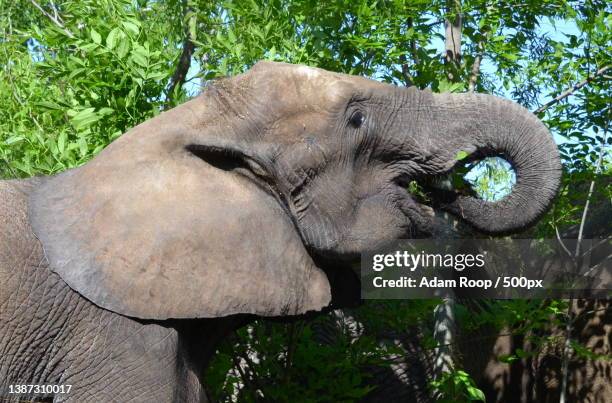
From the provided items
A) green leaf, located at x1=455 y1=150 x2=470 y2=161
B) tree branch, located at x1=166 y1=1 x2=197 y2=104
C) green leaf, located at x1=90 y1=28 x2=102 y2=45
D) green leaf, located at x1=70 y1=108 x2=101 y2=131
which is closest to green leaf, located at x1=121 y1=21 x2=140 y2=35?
green leaf, located at x1=90 y1=28 x2=102 y2=45

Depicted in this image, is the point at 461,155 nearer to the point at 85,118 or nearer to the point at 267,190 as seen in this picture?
the point at 267,190

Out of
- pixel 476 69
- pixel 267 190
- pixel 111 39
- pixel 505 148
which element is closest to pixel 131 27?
pixel 111 39

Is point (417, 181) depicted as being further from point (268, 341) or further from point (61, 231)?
point (268, 341)

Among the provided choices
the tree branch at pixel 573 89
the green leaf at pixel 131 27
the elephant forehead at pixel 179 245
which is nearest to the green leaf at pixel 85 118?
the green leaf at pixel 131 27

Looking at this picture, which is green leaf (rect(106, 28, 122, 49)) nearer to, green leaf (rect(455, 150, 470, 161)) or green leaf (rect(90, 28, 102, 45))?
green leaf (rect(90, 28, 102, 45))

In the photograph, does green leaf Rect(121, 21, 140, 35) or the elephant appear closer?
the elephant

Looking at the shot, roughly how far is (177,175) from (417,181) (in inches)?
31.8

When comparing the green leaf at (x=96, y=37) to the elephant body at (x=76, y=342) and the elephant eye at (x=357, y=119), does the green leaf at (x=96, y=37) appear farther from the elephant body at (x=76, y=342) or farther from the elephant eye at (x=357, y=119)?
the elephant eye at (x=357, y=119)

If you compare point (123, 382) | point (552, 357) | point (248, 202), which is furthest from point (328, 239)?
point (552, 357)

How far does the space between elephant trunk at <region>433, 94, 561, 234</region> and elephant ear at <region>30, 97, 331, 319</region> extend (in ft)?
1.95

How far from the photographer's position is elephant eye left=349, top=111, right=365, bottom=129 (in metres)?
3.42

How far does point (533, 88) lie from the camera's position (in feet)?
21.1

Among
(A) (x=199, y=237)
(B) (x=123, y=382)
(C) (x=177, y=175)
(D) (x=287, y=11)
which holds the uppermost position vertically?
(D) (x=287, y=11)

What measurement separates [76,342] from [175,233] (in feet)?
2.06
